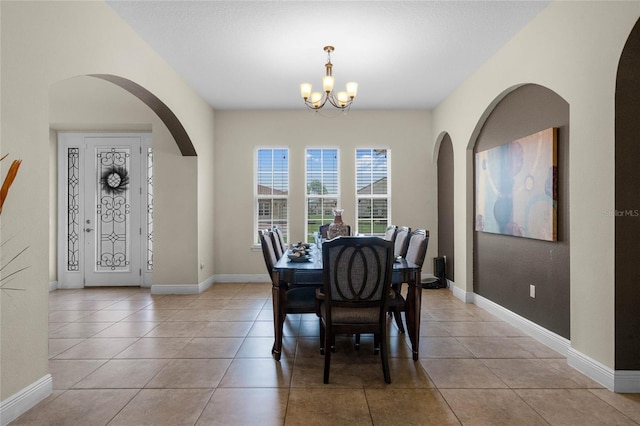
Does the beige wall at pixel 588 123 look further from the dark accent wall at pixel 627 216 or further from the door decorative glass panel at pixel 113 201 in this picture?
the door decorative glass panel at pixel 113 201

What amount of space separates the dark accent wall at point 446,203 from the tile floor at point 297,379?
1648 millimetres

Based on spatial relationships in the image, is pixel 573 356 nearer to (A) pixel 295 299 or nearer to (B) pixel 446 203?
(A) pixel 295 299

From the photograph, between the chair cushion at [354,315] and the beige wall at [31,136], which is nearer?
the beige wall at [31,136]

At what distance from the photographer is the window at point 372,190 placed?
614 cm

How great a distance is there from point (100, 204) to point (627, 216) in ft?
21.5

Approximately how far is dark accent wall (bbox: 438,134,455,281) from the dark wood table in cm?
276

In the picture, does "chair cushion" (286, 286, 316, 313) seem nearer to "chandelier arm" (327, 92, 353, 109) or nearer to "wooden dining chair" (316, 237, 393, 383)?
"wooden dining chair" (316, 237, 393, 383)

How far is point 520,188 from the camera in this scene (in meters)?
3.52

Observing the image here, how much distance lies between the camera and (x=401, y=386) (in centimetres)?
242

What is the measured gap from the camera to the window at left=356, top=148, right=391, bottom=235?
20.1 feet

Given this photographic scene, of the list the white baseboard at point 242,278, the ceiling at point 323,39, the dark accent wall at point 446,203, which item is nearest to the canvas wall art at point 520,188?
the dark accent wall at point 446,203

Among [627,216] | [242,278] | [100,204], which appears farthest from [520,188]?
[100,204]

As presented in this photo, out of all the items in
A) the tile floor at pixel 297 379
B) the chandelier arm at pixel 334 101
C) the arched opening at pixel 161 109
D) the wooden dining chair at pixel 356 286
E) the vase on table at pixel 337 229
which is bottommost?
the tile floor at pixel 297 379

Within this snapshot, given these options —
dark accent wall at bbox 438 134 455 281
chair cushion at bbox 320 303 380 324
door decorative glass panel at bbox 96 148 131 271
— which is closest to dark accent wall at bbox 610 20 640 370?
chair cushion at bbox 320 303 380 324
